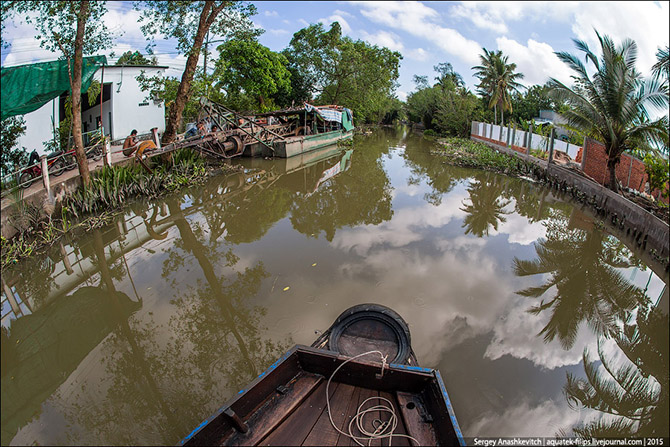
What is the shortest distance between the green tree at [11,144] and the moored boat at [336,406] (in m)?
10.3

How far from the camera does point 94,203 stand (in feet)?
30.8

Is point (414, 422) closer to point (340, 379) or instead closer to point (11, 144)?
point (340, 379)

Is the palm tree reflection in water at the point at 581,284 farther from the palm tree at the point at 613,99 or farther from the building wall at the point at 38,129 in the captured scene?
the building wall at the point at 38,129

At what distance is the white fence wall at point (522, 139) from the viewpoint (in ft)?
52.4

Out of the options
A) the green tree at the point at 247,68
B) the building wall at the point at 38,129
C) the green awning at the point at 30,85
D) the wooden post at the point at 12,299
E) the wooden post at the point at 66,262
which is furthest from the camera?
the green tree at the point at 247,68

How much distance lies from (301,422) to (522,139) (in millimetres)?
19902

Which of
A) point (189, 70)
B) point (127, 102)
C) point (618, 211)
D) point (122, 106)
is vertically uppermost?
point (189, 70)

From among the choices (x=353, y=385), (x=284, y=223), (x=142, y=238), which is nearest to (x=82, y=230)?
(x=142, y=238)

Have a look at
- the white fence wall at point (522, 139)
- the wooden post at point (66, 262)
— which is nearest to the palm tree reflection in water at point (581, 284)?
the wooden post at point (66, 262)

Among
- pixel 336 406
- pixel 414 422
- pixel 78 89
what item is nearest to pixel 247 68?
pixel 78 89

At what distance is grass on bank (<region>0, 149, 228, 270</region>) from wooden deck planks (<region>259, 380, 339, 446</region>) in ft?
20.8

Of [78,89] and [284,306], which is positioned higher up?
[78,89]

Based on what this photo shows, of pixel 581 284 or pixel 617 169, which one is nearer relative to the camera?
pixel 581 284

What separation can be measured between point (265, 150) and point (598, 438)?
17698 mm
